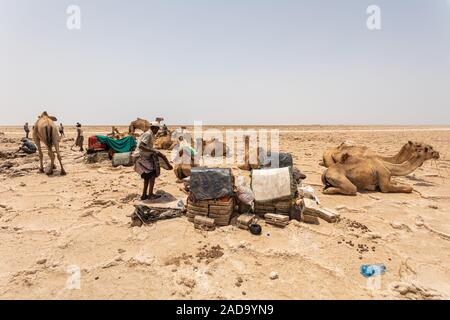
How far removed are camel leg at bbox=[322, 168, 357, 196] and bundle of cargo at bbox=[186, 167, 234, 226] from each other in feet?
11.6

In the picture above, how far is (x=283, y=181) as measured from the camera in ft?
19.4

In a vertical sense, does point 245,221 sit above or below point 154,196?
below

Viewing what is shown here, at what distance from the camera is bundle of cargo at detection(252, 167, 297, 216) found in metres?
5.84

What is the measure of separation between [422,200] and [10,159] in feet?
55.0

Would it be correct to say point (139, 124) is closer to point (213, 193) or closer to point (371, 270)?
point (213, 193)

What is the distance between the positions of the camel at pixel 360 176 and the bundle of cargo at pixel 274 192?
2.46m

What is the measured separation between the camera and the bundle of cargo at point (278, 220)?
5.57 m

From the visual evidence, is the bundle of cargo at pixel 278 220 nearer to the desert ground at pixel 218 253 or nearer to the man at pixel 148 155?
the desert ground at pixel 218 253

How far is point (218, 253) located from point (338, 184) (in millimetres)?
4654

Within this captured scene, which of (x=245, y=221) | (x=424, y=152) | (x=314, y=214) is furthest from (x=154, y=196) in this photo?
(x=424, y=152)

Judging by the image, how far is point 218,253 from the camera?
15.2 feet

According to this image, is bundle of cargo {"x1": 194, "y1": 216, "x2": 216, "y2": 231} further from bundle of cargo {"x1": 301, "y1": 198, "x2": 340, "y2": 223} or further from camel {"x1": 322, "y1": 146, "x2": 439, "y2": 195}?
camel {"x1": 322, "y1": 146, "x2": 439, "y2": 195}
